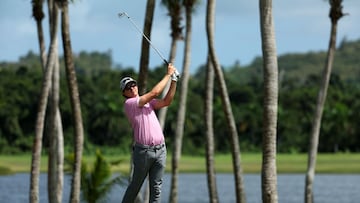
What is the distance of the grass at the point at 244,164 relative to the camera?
359 feet

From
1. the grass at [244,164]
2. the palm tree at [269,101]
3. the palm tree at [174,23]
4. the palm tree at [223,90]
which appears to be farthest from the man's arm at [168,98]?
the grass at [244,164]

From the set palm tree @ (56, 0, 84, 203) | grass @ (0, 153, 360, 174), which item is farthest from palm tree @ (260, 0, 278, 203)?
grass @ (0, 153, 360, 174)

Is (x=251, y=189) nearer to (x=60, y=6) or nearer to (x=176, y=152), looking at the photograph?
(x=176, y=152)

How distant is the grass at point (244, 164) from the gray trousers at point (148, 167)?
90.1 meters

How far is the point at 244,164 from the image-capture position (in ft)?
383

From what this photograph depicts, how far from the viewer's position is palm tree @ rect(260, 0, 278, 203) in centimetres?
1694

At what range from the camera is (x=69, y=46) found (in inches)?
1152

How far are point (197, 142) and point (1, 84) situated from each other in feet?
78.3

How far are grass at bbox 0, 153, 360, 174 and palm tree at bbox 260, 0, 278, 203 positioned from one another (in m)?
86.7

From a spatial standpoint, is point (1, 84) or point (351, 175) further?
point (1, 84)

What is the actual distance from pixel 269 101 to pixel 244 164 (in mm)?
100045

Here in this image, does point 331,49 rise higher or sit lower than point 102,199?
higher

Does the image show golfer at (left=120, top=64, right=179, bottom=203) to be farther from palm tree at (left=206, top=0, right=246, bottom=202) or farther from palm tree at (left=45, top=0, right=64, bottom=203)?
palm tree at (left=206, top=0, right=246, bottom=202)

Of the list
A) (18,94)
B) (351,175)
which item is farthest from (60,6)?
(18,94)
